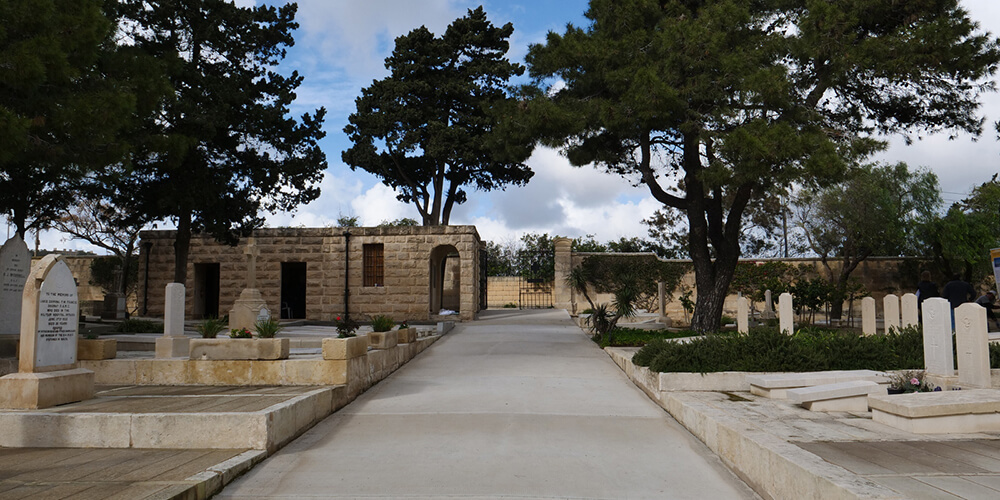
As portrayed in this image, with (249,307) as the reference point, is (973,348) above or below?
below

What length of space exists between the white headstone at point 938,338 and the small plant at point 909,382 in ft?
0.58

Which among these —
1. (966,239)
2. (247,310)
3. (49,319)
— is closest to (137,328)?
(247,310)

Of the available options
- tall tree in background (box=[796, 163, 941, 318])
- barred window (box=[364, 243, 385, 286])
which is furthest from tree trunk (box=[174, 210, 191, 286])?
tall tree in background (box=[796, 163, 941, 318])

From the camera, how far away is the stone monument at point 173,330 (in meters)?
10.2

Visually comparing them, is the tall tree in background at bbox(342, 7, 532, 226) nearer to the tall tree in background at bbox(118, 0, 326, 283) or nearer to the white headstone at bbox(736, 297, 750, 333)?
the tall tree in background at bbox(118, 0, 326, 283)

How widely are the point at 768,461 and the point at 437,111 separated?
25661mm

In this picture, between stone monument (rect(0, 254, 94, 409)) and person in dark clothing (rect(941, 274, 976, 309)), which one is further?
person in dark clothing (rect(941, 274, 976, 309))

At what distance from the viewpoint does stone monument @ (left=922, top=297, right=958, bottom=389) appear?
294 inches

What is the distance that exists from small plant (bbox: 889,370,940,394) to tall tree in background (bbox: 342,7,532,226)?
20853 millimetres

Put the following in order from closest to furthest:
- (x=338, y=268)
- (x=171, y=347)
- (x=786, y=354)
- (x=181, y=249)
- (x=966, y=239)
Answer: (x=786, y=354) < (x=171, y=347) < (x=181, y=249) < (x=338, y=268) < (x=966, y=239)

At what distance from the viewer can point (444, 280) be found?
92.1ft

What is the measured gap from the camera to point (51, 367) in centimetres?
671

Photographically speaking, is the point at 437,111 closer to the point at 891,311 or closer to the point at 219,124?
the point at 219,124

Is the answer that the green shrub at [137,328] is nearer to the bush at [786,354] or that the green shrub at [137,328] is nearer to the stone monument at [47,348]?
the stone monument at [47,348]
